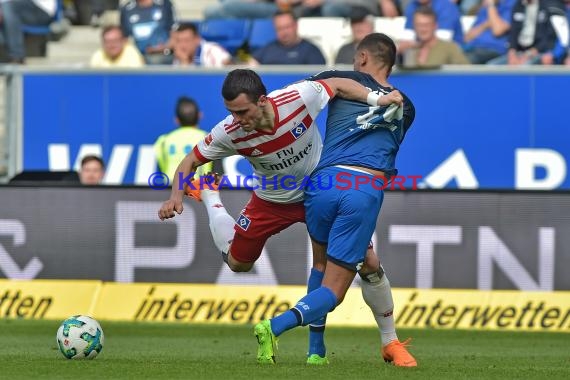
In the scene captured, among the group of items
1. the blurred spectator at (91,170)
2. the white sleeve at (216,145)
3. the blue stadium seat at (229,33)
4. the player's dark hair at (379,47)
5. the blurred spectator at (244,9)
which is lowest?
the blurred spectator at (91,170)

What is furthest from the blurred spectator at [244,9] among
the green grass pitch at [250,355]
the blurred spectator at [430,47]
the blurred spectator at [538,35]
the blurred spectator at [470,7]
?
the green grass pitch at [250,355]

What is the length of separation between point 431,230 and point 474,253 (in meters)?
0.51

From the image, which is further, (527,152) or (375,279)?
(527,152)

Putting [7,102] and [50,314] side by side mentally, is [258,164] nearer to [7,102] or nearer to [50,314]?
[50,314]

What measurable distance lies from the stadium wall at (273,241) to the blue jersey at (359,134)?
180 inches

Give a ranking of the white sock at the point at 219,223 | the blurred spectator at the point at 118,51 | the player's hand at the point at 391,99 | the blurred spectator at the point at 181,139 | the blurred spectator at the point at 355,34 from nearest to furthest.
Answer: the player's hand at the point at 391,99 → the white sock at the point at 219,223 → the blurred spectator at the point at 181,139 → the blurred spectator at the point at 355,34 → the blurred spectator at the point at 118,51

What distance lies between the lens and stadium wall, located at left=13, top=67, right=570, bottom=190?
16656 mm

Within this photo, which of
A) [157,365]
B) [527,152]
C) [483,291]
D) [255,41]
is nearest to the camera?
[157,365]

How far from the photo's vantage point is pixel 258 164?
31.5 feet

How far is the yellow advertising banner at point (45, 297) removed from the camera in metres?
14.2

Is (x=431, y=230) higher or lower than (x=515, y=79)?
lower

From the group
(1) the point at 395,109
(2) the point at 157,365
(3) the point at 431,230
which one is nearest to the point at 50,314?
(3) the point at 431,230

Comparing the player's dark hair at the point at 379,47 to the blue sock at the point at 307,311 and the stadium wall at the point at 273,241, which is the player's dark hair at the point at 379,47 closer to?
the blue sock at the point at 307,311

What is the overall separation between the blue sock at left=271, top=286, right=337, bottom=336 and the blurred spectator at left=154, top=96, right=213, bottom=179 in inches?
271
